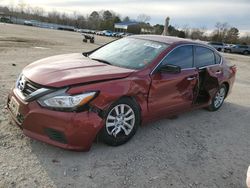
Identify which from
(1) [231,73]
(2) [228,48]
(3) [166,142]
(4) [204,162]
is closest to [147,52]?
(3) [166,142]

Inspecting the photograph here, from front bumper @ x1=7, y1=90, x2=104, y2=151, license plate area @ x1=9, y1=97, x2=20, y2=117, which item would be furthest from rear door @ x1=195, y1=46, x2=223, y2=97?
license plate area @ x1=9, y1=97, x2=20, y2=117

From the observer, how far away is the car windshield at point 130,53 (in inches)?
180

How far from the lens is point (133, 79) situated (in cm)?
414

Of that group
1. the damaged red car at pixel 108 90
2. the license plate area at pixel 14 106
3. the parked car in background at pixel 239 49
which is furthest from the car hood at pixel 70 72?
the parked car in background at pixel 239 49

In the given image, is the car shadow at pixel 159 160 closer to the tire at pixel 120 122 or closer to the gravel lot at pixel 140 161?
the gravel lot at pixel 140 161

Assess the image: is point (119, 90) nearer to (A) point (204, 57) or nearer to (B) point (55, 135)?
(B) point (55, 135)

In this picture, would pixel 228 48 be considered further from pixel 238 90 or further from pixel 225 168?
pixel 225 168

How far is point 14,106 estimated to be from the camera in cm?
393

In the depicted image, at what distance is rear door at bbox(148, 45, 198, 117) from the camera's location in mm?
4523

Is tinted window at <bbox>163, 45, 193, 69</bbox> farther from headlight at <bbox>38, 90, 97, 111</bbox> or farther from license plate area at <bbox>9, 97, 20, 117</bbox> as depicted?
license plate area at <bbox>9, 97, 20, 117</bbox>

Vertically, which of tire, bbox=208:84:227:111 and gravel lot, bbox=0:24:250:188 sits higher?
tire, bbox=208:84:227:111

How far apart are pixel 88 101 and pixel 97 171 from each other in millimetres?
861

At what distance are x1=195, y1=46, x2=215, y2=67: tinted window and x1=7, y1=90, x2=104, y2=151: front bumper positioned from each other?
2763mm

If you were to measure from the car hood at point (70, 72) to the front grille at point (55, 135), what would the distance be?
57 centimetres
